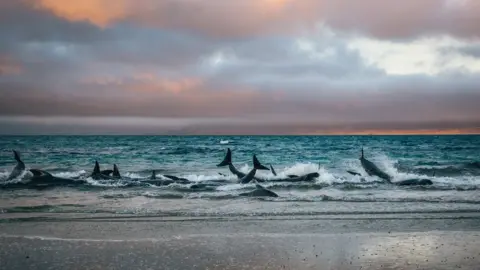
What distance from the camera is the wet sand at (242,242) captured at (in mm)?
8133

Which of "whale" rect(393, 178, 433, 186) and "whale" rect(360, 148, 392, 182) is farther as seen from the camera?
"whale" rect(360, 148, 392, 182)

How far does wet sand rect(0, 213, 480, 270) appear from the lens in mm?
8133

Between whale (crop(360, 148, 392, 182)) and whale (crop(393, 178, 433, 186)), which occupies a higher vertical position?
whale (crop(360, 148, 392, 182))

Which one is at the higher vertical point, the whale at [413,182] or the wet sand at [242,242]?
the wet sand at [242,242]

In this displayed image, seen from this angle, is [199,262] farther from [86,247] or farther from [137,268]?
[86,247]

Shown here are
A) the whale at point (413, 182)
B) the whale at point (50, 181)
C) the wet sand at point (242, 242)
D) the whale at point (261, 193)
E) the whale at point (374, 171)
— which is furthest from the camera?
the whale at point (374, 171)

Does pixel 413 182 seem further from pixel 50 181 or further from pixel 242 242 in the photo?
pixel 50 181

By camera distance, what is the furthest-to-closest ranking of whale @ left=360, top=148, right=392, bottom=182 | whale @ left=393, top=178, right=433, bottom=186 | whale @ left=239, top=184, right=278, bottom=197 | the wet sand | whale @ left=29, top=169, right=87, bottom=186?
whale @ left=360, top=148, right=392, bottom=182 → whale @ left=393, top=178, right=433, bottom=186 → whale @ left=29, top=169, right=87, bottom=186 → whale @ left=239, top=184, right=278, bottom=197 → the wet sand

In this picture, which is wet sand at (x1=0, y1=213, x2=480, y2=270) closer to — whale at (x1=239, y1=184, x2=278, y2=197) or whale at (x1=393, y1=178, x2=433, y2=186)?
whale at (x1=239, y1=184, x2=278, y2=197)

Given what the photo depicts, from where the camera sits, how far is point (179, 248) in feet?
30.0

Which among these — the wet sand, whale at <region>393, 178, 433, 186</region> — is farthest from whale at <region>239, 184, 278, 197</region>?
whale at <region>393, 178, 433, 186</region>

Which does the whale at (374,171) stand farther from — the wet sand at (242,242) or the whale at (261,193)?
the wet sand at (242,242)

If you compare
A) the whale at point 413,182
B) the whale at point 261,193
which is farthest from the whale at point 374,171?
the whale at point 261,193

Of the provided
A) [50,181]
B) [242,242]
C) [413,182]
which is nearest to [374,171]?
[413,182]
